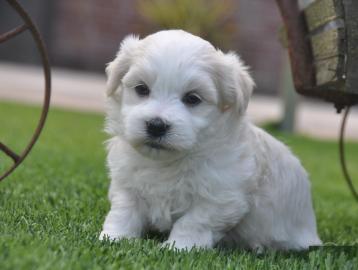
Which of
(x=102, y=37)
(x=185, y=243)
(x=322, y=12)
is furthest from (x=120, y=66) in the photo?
(x=102, y=37)

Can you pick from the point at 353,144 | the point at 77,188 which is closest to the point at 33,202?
the point at 77,188

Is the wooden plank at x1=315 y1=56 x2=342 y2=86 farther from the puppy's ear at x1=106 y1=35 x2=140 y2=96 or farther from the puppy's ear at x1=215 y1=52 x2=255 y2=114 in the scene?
the puppy's ear at x1=106 y1=35 x2=140 y2=96

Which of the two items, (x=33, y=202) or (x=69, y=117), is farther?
(x=69, y=117)

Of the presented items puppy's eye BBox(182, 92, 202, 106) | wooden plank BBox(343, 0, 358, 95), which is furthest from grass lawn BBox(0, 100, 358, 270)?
wooden plank BBox(343, 0, 358, 95)

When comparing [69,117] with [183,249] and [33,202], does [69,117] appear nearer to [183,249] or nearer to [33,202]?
[33,202]

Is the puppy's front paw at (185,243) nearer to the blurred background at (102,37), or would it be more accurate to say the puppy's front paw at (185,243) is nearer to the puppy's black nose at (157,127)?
the puppy's black nose at (157,127)

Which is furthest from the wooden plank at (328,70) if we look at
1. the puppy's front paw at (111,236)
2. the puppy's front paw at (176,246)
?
the puppy's front paw at (111,236)

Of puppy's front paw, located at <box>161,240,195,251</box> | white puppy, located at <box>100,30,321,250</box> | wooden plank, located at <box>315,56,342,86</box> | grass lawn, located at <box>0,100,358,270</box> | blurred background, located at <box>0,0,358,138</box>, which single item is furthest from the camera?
blurred background, located at <box>0,0,358,138</box>

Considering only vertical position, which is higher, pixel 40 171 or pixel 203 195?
pixel 203 195
